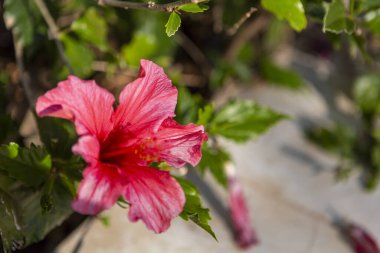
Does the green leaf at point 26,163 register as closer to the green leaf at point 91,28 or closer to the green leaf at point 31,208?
the green leaf at point 31,208

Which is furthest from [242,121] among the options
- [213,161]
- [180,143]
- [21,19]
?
[21,19]

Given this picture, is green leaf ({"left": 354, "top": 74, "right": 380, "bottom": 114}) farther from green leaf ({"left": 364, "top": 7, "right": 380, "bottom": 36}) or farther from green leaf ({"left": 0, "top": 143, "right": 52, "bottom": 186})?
green leaf ({"left": 0, "top": 143, "right": 52, "bottom": 186})

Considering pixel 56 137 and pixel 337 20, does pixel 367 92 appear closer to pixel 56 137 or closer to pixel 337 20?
pixel 337 20

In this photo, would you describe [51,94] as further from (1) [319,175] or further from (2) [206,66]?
(2) [206,66]

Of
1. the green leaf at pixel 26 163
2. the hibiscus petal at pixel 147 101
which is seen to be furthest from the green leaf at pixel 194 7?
the green leaf at pixel 26 163

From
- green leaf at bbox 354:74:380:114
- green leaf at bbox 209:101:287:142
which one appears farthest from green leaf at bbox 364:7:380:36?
green leaf at bbox 354:74:380:114

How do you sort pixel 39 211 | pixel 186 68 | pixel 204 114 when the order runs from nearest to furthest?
pixel 39 211, pixel 204 114, pixel 186 68
